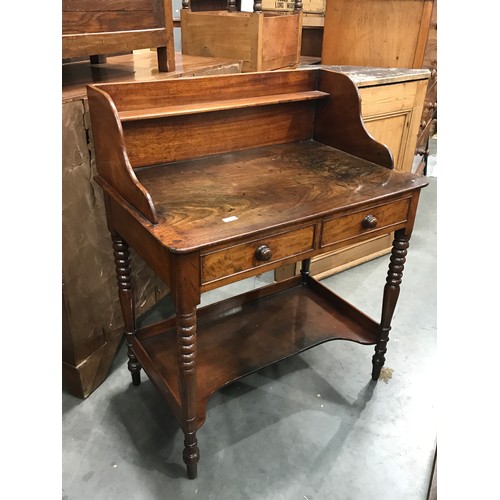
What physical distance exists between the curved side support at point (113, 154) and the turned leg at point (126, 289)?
27 cm

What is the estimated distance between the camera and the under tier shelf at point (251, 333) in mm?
1706

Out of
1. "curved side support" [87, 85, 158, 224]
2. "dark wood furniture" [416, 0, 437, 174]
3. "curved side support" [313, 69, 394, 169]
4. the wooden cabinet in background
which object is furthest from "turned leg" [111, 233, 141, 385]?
"dark wood furniture" [416, 0, 437, 174]

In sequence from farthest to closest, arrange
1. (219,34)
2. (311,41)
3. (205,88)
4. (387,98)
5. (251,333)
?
1. (311,41)
2. (387,98)
3. (219,34)
4. (251,333)
5. (205,88)

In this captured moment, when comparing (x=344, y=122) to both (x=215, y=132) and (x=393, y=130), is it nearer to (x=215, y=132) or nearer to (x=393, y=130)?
(x=215, y=132)

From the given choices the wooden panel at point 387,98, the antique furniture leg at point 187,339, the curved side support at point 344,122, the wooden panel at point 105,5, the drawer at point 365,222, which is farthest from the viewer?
the wooden panel at point 387,98

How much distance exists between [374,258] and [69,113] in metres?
2.07

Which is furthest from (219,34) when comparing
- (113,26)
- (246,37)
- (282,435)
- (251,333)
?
(282,435)

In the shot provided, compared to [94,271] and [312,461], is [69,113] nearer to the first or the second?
[94,271]

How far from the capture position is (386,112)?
2445 millimetres

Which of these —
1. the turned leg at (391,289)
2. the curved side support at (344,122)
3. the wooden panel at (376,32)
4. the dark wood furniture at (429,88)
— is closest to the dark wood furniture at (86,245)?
the curved side support at (344,122)

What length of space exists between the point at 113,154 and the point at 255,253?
0.49 meters

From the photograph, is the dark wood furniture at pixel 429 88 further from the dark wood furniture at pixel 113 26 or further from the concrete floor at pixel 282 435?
the concrete floor at pixel 282 435

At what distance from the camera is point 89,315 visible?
6.09 ft

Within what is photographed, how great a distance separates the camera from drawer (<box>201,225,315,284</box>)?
3.96 ft
